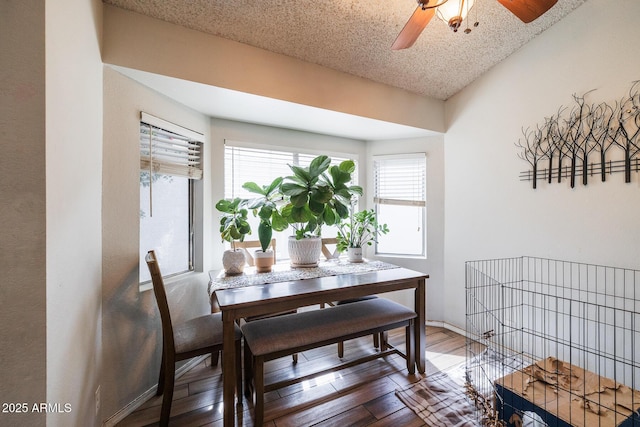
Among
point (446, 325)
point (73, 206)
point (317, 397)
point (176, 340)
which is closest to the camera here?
point (73, 206)

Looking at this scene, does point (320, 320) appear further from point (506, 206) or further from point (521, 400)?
point (506, 206)

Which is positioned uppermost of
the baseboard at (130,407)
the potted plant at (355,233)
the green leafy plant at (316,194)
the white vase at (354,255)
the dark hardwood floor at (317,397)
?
the green leafy plant at (316,194)

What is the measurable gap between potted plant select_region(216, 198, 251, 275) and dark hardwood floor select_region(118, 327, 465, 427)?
903 mm

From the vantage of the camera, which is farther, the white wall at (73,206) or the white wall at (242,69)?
the white wall at (242,69)

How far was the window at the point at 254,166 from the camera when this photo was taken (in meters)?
2.62

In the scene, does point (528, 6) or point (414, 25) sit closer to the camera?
point (528, 6)

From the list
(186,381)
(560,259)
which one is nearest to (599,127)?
(560,259)

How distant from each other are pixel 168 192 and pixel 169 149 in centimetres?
35

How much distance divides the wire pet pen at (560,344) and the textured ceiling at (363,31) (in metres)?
1.94

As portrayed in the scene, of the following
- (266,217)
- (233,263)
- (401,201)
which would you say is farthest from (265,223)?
(401,201)

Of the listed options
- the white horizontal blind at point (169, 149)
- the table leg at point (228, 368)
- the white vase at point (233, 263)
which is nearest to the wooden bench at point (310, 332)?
the table leg at point (228, 368)

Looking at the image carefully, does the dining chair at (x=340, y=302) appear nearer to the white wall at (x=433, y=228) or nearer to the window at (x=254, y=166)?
the window at (x=254, y=166)

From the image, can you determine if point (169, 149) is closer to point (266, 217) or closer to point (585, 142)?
point (266, 217)

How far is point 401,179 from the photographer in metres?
3.25
